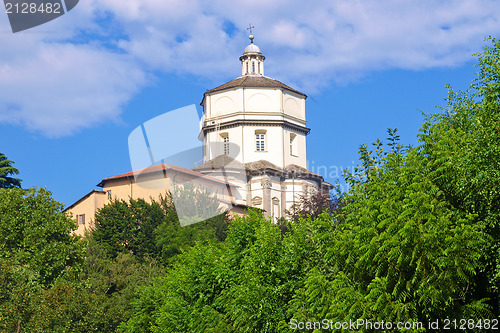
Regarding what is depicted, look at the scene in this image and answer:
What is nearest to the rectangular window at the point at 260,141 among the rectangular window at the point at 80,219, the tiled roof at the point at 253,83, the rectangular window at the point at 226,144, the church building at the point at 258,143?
the church building at the point at 258,143

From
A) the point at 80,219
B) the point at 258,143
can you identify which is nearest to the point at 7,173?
the point at 80,219

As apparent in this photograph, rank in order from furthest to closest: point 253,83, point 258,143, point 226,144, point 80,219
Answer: point 253,83 < point 226,144 < point 258,143 < point 80,219

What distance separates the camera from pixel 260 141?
7738cm

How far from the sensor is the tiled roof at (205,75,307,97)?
77.8m

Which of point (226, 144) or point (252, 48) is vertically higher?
point (252, 48)

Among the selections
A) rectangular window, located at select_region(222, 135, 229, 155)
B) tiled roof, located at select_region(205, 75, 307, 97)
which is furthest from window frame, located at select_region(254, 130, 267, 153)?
tiled roof, located at select_region(205, 75, 307, 97)

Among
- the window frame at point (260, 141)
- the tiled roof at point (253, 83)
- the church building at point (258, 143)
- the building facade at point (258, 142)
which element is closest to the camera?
the church building at point (258, 143)

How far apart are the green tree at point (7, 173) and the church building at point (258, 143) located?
669 inches

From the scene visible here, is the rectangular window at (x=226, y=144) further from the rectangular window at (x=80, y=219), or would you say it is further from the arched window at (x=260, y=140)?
the rectangular window at (x=80, y=219)

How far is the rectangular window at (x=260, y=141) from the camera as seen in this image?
253 feet

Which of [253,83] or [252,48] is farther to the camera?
[252,48]

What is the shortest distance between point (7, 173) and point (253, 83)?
26.0m

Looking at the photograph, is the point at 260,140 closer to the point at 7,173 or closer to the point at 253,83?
the point at 253,83

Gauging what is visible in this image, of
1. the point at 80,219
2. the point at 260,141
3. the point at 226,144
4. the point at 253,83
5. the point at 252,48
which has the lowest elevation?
the point at 80,219
